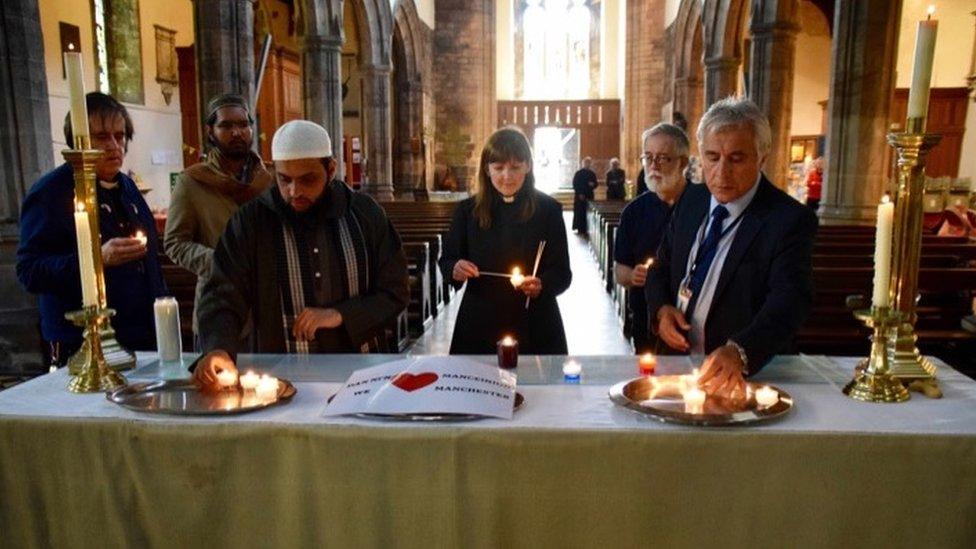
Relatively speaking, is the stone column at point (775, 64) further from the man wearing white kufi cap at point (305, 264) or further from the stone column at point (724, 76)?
the man wearing white kufi cap at point (305, 264)

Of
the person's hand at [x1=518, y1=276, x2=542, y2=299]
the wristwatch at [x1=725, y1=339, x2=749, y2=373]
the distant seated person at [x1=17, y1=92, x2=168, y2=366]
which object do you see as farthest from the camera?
the person's hand at [x1=518, y1=276, x2=542, y2=299]

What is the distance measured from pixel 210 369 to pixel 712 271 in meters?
1.61

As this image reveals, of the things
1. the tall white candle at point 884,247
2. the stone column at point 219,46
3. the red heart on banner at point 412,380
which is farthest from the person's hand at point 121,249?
the stone column at point 219,46

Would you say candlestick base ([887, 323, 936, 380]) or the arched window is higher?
the arched window

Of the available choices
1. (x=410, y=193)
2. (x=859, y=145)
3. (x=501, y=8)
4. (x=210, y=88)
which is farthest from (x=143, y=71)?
(x=501, y=8)

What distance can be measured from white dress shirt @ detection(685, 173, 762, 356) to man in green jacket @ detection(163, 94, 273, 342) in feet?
6.69

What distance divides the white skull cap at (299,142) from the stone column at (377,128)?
1552 cm

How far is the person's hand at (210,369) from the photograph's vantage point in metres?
2.01

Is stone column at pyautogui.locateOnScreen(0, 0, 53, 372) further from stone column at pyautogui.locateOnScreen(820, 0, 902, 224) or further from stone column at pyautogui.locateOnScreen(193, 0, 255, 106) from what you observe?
stone column at pyautogui.locateOnScreen(820, 0, 902, 224)

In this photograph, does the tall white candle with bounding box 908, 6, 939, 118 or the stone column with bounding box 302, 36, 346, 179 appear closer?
the tall white candle with bounding box 908, 6, 939, 118

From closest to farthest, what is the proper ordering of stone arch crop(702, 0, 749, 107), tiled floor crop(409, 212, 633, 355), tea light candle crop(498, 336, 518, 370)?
1. tea light candle crop(498, 336, 518, 370)
2. tiled floor crop(409, 212, 633, 355)
3. stone arch crop(702, 0, 749, 107)

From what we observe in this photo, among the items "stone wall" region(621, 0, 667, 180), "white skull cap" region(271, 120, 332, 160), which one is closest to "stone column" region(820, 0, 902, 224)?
"white skull cap" region(271, 120, 332, 160)

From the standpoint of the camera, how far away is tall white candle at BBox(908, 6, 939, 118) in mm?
1849

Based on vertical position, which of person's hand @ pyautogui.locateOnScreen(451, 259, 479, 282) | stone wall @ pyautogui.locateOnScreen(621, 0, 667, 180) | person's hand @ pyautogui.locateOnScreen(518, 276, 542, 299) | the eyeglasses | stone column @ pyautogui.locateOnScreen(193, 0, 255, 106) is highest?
stone wall @ pyautogui.locateOnScreen(621, 0, 667, 180)
